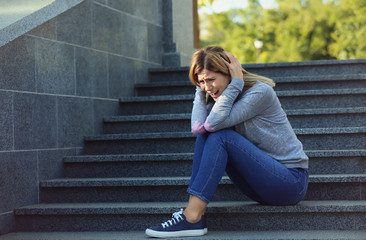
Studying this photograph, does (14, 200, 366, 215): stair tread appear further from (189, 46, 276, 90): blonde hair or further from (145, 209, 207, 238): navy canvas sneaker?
(189, 46, 276, 90): blonde hair

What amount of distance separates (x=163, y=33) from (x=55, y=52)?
8.63 feet

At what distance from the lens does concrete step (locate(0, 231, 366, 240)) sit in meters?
3.21

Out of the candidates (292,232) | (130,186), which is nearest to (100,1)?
(130,186)

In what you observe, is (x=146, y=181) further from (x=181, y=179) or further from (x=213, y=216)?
(x=213, y=216)

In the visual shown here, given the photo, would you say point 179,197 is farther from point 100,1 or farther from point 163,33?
point 163,33

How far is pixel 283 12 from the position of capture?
3316cm

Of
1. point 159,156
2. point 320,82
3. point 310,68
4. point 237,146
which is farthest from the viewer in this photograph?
point 310,68

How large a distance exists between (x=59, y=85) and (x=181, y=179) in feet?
4.46

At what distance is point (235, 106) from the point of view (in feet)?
11.1

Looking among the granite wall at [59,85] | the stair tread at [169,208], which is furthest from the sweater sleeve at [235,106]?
the granite wall at [59,85]

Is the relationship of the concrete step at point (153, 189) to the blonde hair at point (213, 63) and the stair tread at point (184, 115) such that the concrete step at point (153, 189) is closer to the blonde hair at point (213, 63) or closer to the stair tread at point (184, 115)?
the blonde hair at point (213, 63)

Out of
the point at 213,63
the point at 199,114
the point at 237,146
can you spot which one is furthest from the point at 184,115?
the point at 237,146

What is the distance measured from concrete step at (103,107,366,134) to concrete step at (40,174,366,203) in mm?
923

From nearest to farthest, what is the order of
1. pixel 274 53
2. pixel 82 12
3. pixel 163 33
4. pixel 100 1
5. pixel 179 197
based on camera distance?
pixel 179 197, pixel 82 12, pixel 100 1, pixel 163 33, pixel 274 53
